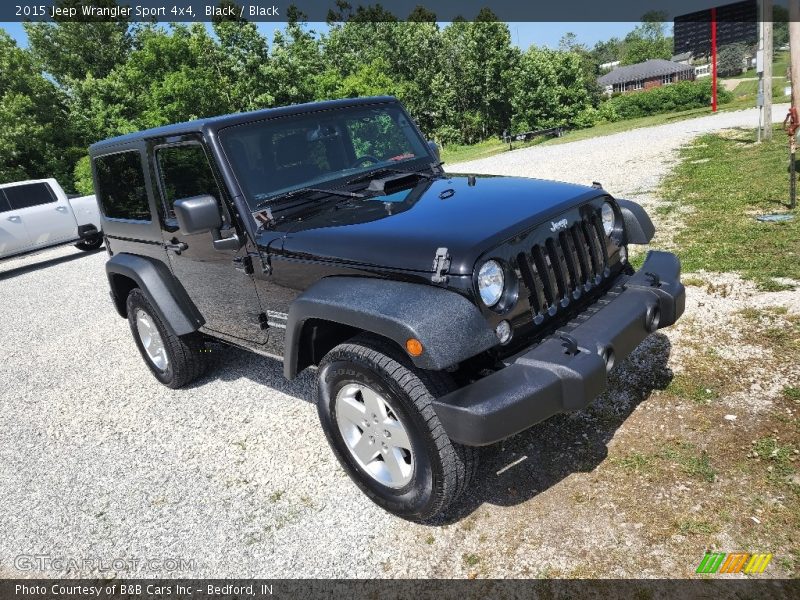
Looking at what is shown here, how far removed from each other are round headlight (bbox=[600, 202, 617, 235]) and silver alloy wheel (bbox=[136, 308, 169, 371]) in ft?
11.4

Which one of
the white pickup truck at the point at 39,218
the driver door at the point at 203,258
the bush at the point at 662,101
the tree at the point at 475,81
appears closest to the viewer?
the driver door at the point at 203,258

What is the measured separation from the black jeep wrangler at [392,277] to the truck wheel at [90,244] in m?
9.94

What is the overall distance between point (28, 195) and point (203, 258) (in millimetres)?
10712

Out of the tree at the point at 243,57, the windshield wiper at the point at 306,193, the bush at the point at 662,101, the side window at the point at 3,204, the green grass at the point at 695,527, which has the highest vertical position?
the tree at the point at 243,57

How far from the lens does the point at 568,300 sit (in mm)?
3141

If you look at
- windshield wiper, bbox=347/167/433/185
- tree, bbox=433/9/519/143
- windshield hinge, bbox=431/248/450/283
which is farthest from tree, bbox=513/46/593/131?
windshield hinge, bbox=431/248/450/283

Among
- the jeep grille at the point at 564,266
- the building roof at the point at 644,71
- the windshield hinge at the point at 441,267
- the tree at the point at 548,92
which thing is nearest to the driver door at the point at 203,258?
the windshield hinge at the point at 441,267

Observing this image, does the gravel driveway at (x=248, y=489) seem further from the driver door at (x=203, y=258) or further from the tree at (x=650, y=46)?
the tree at (x=650, y=46)

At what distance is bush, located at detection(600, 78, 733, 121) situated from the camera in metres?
47.9

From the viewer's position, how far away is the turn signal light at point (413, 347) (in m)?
2.52

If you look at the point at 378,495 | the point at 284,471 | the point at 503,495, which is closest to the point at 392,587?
the point at 378,495

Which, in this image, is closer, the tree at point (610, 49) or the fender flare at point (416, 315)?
the fender flare at point (416, 315)

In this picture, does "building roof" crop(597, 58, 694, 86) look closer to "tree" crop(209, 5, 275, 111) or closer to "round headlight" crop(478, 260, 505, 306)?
"tree" crop(209, 5, 275, 111)

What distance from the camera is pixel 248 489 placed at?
143 inches
